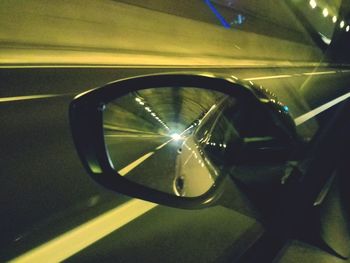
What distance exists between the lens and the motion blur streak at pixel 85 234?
3.41 metres

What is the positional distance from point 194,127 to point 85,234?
4.75 feet

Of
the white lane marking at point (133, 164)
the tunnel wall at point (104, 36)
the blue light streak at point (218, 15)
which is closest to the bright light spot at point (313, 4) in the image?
the blue light streak at point (218, 15)

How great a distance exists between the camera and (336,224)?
3051 millimetres

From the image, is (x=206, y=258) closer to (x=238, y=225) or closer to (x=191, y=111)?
(x=238, y=225)

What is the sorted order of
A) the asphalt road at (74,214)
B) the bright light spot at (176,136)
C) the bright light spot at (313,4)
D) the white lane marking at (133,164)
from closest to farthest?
the bright light spot at (176,136) < the asphalt road at (74,214) < the white lane marking at (133,164) < the bright light spot at (313,4)

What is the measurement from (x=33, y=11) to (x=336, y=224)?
14.8 m

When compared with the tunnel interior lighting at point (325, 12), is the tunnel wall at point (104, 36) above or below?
above

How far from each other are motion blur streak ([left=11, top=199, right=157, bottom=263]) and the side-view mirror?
96 cm

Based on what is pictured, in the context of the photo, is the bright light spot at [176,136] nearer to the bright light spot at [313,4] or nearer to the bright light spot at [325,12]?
the bright light spot at [313,4]

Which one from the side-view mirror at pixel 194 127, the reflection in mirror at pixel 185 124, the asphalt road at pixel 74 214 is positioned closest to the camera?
the side-view mirror at pixel 194 127

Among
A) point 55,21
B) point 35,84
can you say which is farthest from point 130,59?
point 35,84

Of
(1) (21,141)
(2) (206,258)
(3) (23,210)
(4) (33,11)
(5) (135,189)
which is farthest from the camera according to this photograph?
(4) (33,11)

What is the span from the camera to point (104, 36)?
1847cm

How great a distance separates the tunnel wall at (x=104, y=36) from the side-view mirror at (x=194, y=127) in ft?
38.6
